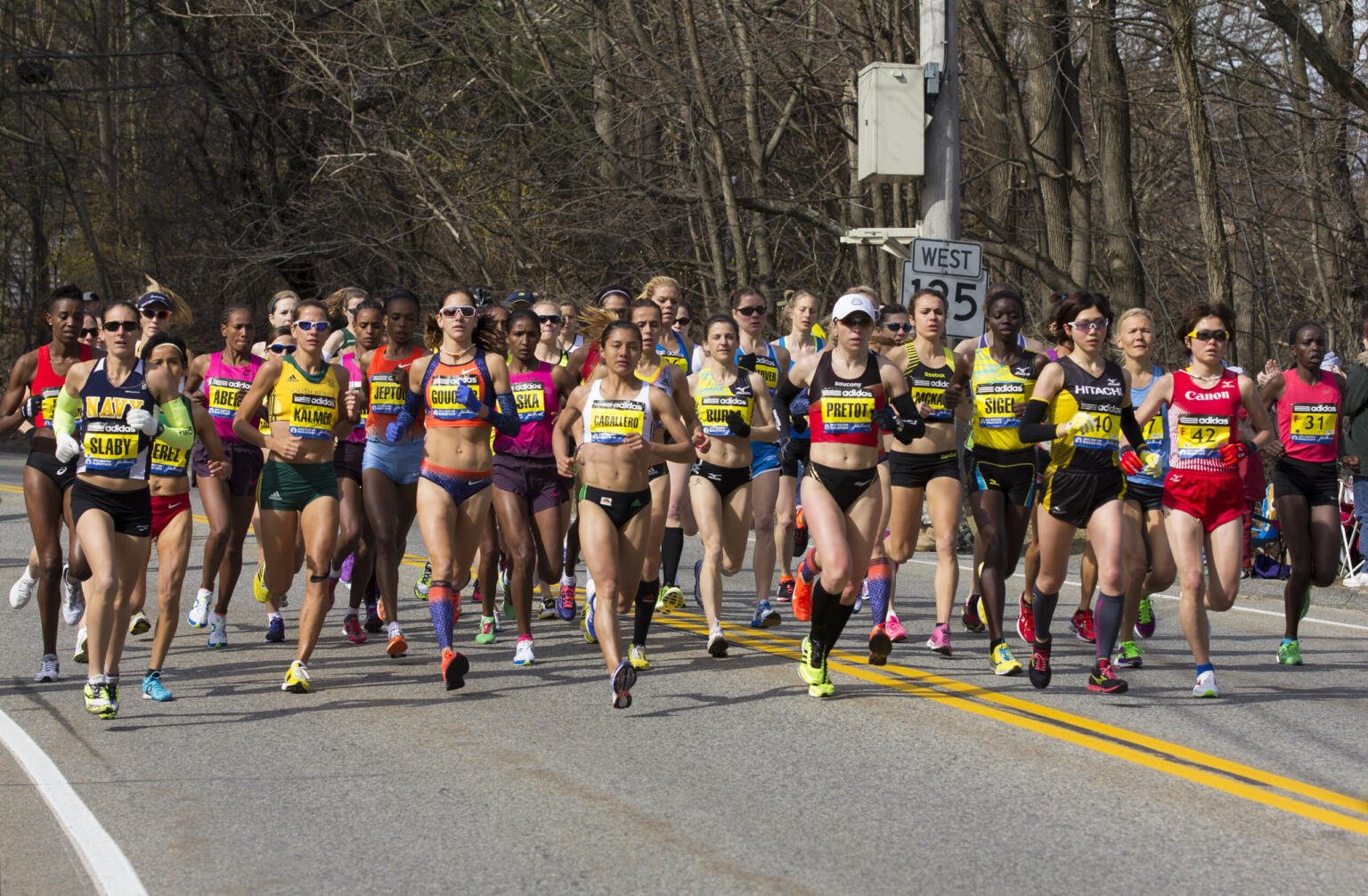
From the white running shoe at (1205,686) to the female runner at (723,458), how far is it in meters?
2.89

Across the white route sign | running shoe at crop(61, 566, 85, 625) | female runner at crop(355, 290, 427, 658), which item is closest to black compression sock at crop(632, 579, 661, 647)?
female runner at crop(355, 290, 427, 658)

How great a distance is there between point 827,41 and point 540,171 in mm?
5784

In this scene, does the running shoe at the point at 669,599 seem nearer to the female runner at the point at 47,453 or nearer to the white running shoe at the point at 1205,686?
the female runner at the point at 47,453

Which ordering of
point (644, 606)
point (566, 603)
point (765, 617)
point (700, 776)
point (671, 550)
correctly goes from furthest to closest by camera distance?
1. point (566, 603)
2. point (671, 550)
3. point (765, 617)
4. point (644, 606)
5. point (700, 776)

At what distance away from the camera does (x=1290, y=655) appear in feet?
34.2

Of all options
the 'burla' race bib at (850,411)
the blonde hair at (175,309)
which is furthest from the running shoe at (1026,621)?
the blonde hair at (175,309)

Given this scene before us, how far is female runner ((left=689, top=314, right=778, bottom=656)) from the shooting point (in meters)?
11.0

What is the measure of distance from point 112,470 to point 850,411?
387 centimetres

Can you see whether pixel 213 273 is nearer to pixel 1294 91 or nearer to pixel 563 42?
pixel 563 42

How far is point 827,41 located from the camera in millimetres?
22688

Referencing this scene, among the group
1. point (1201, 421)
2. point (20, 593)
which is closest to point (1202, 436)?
point (1201, 421)

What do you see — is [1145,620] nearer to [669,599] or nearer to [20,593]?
[669,599]

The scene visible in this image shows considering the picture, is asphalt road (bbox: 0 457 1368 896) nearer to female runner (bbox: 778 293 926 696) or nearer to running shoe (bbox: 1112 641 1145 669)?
running shoe (bbox: 1112 641 1145 669)

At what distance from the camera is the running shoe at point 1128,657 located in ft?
33.5
